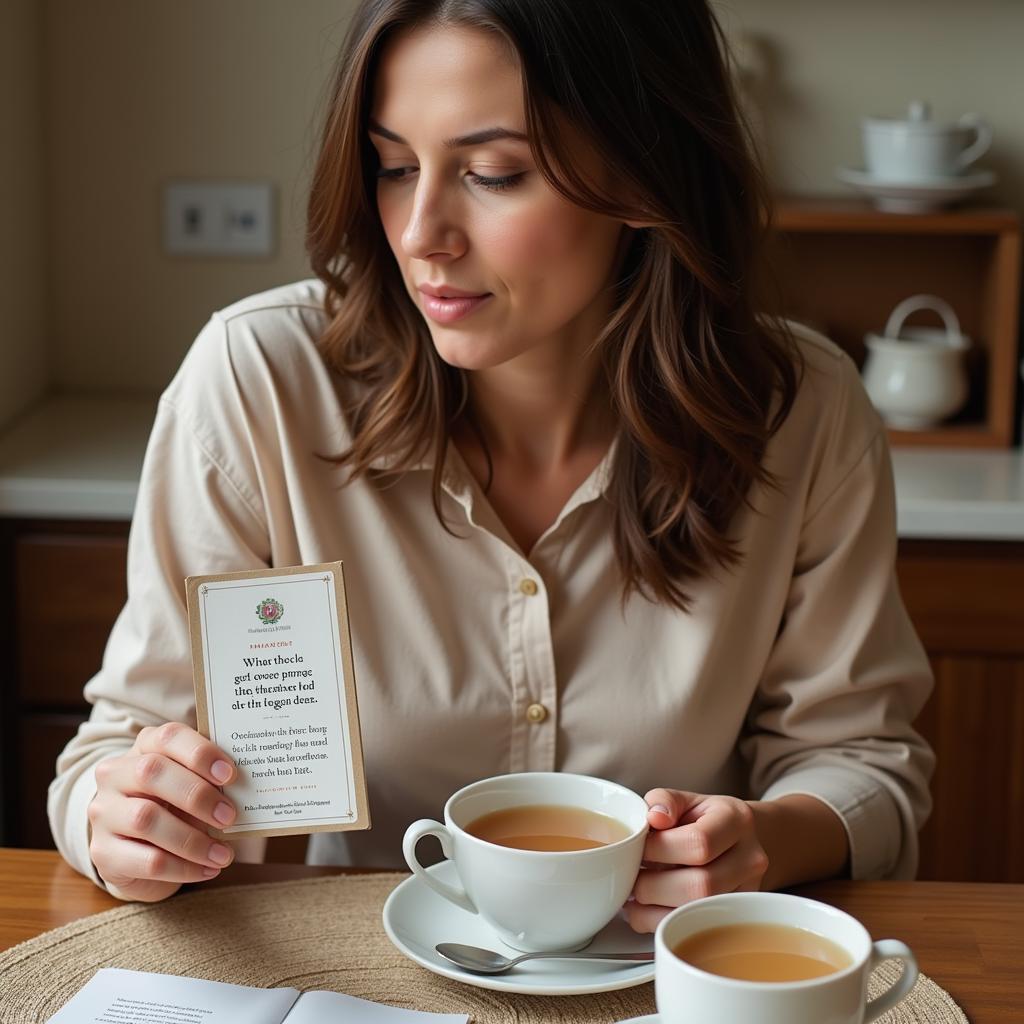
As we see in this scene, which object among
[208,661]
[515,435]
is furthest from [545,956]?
[515,435]

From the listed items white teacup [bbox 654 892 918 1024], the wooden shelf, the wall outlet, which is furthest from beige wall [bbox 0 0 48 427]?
white teacup [bbox 654 892 918 1024]

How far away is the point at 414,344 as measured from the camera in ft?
4.22

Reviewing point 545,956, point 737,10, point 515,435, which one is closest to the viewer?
point 545,956

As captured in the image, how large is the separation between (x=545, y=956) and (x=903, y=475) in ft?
4.38

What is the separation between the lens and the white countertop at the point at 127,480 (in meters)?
1.92

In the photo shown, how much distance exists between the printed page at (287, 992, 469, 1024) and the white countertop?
1145 millimetres

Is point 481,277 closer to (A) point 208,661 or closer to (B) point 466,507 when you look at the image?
(B) point 466,507

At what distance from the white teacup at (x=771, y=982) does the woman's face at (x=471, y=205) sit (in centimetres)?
54

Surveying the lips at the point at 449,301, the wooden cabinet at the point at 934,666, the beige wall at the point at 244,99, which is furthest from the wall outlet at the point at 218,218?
the lips at the point at 449,301

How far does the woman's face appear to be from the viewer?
111cm

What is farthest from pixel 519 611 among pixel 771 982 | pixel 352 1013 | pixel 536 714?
pixel 771 982

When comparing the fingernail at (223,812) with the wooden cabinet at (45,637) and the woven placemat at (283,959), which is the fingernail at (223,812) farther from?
the wooden cabinet at (45,637)

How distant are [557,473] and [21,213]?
134 centimetres

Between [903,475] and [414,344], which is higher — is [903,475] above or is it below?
below
